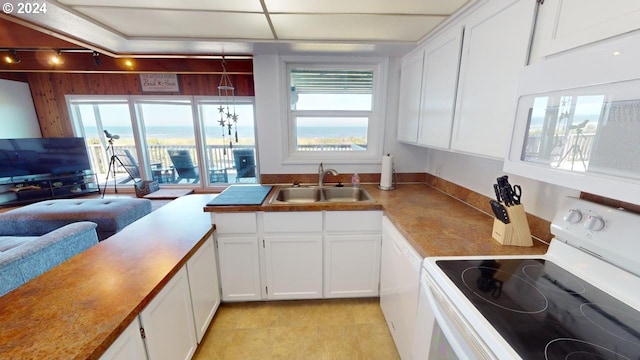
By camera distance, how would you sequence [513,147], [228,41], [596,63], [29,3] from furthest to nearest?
[228,41]
[29,3]
[513,147]
[596,63]

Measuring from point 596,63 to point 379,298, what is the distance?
1.99 metres

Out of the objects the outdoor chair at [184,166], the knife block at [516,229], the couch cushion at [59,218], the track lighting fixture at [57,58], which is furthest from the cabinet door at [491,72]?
the outdoor chair at [184,166]

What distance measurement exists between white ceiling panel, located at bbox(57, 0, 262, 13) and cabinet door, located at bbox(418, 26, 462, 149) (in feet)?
3.85

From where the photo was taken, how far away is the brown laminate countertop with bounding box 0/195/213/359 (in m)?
0.79

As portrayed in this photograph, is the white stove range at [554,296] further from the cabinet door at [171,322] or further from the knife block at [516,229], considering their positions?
the cabinet door at [171,322]

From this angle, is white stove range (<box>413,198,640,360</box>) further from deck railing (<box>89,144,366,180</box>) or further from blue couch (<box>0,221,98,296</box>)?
deck railing (<box>89,144,366,180</box>)

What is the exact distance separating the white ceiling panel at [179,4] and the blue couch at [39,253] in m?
1.45

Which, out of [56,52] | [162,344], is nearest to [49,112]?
[56,52]

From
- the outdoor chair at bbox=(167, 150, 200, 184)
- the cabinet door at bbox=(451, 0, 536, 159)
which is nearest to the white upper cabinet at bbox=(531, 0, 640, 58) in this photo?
the cabinet door at bbox=(451, 0, 536, 159)

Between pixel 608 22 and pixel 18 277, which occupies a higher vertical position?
pixel 608 22

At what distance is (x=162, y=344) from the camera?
3.90 feet

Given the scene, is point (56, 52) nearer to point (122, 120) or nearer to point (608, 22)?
point (122, 120)

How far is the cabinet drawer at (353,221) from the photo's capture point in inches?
73.0

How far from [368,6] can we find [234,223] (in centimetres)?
169
